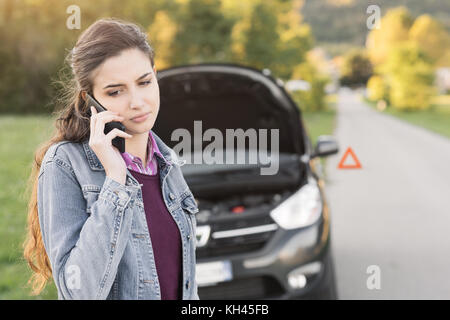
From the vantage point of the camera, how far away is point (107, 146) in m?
1.32

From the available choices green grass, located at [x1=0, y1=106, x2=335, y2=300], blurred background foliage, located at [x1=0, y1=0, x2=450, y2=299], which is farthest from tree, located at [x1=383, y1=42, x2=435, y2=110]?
green grass, located at [x1=0, y1=106, x2=335, y2=300]

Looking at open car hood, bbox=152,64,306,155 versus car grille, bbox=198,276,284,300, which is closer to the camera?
car grille, bbox=198,276,284,300

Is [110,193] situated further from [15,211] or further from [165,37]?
[165,37]

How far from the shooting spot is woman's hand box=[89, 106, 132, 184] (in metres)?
1.32

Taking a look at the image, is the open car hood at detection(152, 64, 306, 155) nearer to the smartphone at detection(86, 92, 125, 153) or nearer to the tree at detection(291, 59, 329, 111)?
the smartphone at detection(86, 92, 125, 153)

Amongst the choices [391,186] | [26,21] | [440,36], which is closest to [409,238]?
[391,186]

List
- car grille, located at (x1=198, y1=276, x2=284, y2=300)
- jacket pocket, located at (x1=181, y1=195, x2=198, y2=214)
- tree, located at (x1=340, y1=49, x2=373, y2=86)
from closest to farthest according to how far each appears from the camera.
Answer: jacket pocket, located at (x1=181, y1=195, x2=198, y2=214), car grille, located at (x1=198, y1=276, x2=284, y2=300), tree, located at (x1=340, y1=49, x2=373, y2=86)

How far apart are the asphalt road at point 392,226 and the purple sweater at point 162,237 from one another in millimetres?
3066

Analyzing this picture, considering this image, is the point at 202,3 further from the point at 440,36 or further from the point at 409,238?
the point at 440,36

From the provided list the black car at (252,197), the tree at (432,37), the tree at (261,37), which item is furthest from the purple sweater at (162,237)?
the tree at (432,37)

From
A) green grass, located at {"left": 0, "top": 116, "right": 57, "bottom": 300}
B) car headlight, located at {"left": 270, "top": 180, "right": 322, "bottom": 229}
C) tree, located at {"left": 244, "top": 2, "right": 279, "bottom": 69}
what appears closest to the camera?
green grass, located at {"left": 0, "top": 116, "right": 57, "bottom": 300}

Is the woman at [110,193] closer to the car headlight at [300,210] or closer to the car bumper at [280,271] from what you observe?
the car bumper at [280,271]

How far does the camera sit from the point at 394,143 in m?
16.7

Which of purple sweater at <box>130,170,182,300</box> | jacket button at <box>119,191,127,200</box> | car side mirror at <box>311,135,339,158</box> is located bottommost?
car side mirror at <box>311,135,339,158</box>
